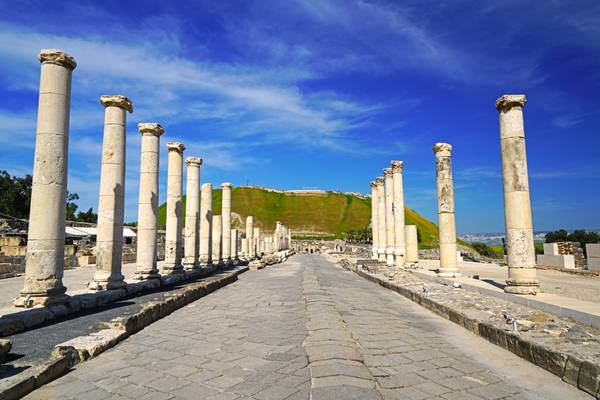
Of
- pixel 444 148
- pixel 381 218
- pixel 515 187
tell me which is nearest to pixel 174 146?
pixel 444 148

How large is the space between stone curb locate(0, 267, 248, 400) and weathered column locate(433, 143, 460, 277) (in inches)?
419

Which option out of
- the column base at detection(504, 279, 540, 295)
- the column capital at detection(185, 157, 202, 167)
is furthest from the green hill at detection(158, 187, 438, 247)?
the column base at detection(504, 279, 540, 295)

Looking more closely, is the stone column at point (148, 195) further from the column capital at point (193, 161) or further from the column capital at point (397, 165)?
the column capital at point (397, 165)

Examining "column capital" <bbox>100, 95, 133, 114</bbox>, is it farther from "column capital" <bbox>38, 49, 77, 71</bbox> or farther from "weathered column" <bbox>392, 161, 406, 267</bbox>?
"weathered column" <bbox>392, 161, 406, 267</bbox>

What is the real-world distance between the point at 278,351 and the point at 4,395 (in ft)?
9.58

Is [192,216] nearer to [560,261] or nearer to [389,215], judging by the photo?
[389,215]

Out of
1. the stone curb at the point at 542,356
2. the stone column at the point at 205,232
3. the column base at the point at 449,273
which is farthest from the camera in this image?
the stone column at the point at 205,232

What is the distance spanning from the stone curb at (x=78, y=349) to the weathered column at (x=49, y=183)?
1.91 meters

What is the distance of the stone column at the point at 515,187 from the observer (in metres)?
10.6

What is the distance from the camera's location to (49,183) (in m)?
8.09

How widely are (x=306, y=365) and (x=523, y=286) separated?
24.9 feet

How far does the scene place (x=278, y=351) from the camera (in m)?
5.37

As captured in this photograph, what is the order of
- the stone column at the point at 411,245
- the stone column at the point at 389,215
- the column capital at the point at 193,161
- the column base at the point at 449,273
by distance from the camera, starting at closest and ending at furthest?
the column base at the point at 449,273
the column capital at the point at 193,161
the stone column at the point at 411,245
the stone column at the point at 389,215

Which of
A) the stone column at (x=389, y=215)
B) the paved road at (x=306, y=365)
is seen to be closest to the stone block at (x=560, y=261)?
the stone column at (x=389, y=215)
